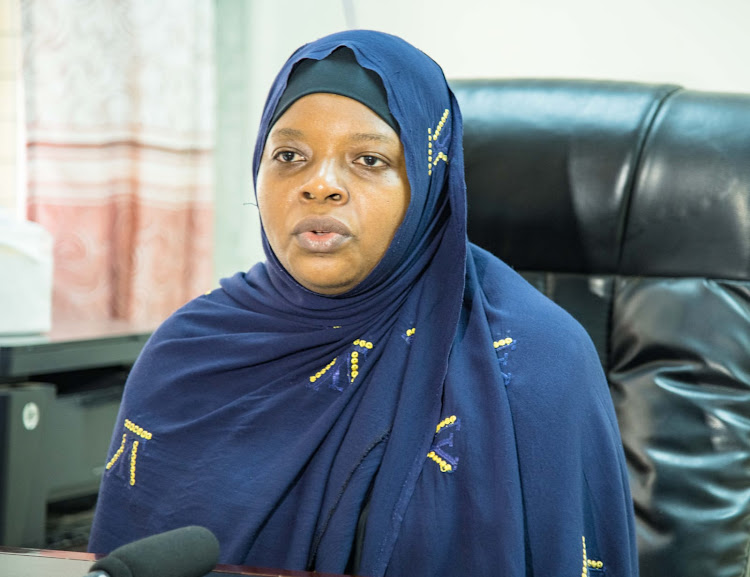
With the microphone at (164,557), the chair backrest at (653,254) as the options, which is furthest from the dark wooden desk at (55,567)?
the chair backrest at (653,254)

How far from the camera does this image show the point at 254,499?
1.11 meters

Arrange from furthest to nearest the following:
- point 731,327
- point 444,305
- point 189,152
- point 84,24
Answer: point 189,152
point 84,24
point 731,327
point 444,305

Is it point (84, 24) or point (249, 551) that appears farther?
point (84, 24)

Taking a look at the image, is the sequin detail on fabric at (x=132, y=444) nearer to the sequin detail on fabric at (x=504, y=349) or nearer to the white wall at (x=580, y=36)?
the sequin detail on fabric at (x=504, y=349)

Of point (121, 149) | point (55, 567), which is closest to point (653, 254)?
point (55, 567)

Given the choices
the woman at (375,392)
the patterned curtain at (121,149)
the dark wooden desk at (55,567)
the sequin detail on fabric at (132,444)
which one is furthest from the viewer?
the patterned curtain at (121,149)

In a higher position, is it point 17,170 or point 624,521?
point 17,170

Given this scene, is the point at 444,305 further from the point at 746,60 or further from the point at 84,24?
the point at 84,24

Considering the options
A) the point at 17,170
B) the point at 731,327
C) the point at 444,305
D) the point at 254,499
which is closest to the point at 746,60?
the point at 731,327

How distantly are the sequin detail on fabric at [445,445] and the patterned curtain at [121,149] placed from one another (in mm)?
1385

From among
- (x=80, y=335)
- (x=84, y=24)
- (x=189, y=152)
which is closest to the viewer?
(x=80, y=335)

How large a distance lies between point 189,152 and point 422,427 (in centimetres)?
149

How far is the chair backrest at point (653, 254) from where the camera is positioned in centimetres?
124

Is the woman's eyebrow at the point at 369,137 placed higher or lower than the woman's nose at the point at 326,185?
higher
